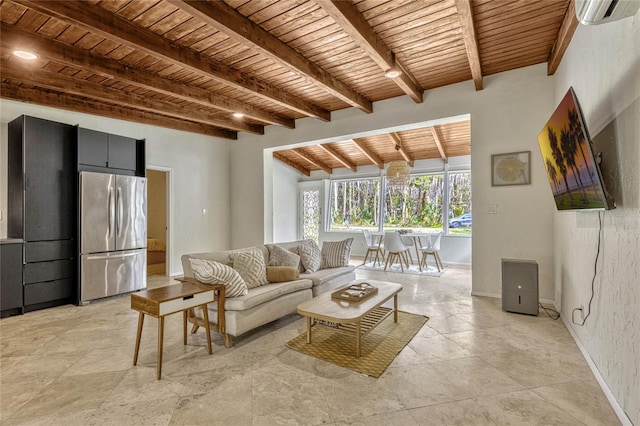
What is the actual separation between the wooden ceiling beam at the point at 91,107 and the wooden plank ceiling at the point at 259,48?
0.05 feet

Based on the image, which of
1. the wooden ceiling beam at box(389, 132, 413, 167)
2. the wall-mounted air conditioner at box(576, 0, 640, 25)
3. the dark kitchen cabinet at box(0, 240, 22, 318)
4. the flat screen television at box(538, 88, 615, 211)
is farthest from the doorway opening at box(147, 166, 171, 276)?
the wall-mounted air conditioner at box(576, 0, 640, 25)

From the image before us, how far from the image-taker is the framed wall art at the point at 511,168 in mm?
3771

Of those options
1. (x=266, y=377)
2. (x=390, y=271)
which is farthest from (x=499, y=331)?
(x=390, y=271)

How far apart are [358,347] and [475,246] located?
2.58 meters

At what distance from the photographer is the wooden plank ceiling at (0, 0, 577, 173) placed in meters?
2.50

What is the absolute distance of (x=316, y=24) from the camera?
2770 millimetres

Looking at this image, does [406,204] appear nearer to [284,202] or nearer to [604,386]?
[284,202]

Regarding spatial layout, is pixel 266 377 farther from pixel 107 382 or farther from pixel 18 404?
pixel 18 404

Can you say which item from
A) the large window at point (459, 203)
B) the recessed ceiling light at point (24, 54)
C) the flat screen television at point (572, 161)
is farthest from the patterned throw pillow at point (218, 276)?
the large window at point (459, 203)

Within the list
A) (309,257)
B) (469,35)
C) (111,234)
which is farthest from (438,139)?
(111,234)

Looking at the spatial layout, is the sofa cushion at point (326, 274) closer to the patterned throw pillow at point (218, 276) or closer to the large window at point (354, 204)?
the patterned throw pillow at point (218, 276)

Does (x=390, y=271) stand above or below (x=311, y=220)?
below

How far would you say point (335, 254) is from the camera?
430 cm

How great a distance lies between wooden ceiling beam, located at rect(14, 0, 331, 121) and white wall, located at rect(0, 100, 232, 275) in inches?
100
